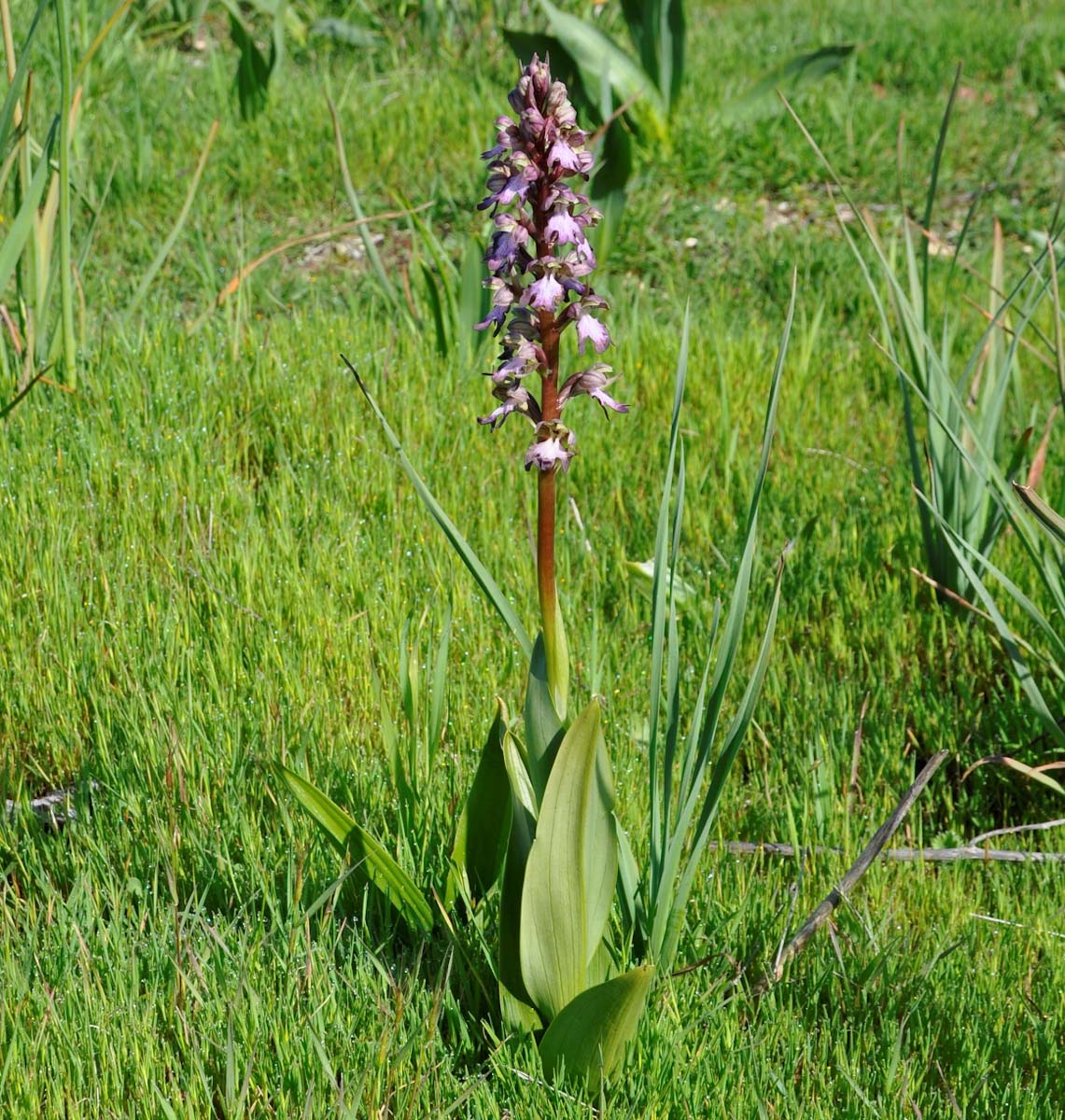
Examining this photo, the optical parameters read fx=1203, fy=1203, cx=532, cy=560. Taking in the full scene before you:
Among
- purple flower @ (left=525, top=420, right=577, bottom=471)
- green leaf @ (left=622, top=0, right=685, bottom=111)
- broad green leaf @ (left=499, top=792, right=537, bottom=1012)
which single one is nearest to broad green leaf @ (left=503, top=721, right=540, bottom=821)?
broad green leaf @ (left=499, top=792, right=537, bottom=1012)

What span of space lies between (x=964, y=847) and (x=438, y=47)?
15.6 ft

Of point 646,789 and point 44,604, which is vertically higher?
point 44,604

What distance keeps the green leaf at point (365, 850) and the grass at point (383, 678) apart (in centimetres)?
7

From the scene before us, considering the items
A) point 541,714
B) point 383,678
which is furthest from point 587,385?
point 383,678

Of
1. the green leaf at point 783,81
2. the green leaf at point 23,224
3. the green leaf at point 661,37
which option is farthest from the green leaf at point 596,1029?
the green leaf at point 783,81

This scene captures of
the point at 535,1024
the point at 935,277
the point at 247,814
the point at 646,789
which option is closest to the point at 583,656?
the point at 646,789

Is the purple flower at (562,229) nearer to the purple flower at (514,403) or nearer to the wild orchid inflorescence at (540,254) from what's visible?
the wild orchid inflorescence at (540,254)

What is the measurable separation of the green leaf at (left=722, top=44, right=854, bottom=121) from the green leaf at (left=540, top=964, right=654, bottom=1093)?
4341mm

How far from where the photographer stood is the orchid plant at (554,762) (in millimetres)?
1309

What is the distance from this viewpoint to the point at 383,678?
2242mm

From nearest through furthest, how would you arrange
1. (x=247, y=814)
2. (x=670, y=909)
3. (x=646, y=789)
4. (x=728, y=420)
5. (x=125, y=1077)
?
1. (x=125, y=1077)
2. (x=670, y=909)
3. (x=247, y=814)
4. (x=646, y=789)
5. (x=728, y=420)

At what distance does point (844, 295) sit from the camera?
4.18m

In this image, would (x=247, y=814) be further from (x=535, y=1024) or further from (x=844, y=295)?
(x=844, y=295)

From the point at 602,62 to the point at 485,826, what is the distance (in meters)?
3.47
